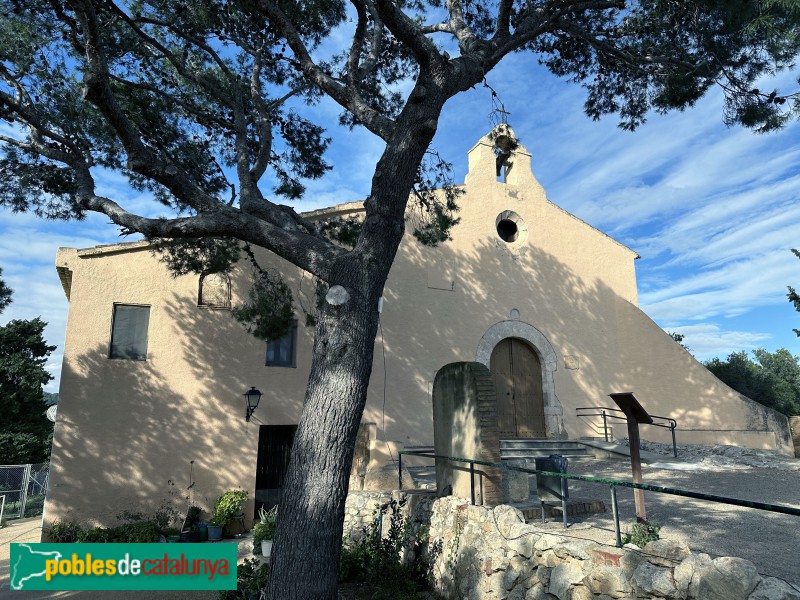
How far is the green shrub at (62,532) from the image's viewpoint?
855 centimetres

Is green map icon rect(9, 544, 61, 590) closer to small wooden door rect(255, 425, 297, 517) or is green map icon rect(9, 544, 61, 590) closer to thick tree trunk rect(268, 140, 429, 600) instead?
small wooden door rect(255, 425, 297, 517)

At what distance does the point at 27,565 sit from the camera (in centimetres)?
725

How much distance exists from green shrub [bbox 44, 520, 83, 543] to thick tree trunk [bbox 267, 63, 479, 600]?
6.23 metres

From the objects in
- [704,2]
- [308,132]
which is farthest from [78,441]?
[704,2]

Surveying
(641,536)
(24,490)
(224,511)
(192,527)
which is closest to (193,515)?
(192,527)

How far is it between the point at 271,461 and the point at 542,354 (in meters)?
6.89

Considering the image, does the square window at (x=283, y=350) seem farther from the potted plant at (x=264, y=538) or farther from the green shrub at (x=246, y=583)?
the green shrub at (x=246, y=583)

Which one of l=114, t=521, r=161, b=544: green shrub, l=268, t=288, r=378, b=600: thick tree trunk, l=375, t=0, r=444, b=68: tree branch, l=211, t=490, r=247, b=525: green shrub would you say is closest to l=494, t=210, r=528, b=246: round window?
l=375, t=0, r=444, b=68: tree branch

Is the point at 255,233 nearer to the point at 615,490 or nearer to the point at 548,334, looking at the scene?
the point at 615,490

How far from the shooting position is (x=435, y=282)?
1231 cm

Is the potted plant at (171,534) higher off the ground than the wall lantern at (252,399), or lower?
lower

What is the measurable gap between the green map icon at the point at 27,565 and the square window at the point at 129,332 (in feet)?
11.0

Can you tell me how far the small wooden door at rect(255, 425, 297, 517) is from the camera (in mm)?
10242

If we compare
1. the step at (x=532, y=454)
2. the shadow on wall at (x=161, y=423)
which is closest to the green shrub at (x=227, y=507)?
the shadow on wall at (x=161, y=423)
